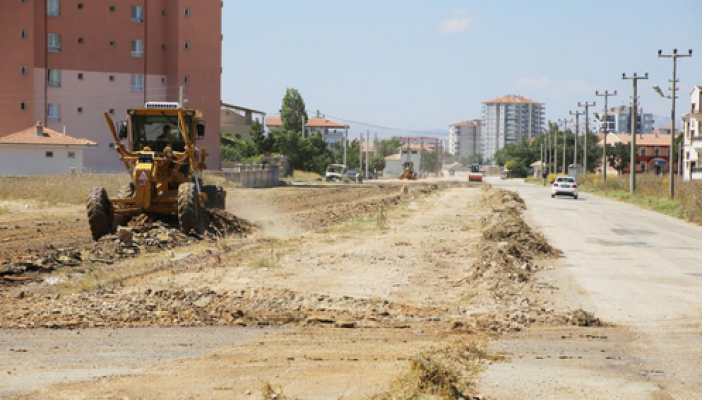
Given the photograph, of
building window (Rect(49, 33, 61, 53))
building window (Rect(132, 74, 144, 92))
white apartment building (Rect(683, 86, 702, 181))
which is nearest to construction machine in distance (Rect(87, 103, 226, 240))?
building window (Rect(49, 33, 61, 53))

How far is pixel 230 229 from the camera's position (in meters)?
26.0

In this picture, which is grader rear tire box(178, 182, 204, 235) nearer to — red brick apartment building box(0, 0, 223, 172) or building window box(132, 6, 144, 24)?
→ red brick apartment building box(0, 0, 223, 172)

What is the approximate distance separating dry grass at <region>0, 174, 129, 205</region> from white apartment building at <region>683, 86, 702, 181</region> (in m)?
79.3

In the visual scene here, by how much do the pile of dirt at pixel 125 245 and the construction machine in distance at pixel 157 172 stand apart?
13.4 inches

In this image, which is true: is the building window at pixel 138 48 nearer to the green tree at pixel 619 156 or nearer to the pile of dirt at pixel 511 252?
the pile of dirt at pixel 511 252

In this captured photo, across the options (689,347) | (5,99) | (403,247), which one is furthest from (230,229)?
(5,99)

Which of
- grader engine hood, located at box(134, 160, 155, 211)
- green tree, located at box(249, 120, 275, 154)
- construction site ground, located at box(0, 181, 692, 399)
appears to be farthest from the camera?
green tree, located at box(249, 120, 275, 154)

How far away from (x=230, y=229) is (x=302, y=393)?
57.9 feet

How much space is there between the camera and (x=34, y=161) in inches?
2625

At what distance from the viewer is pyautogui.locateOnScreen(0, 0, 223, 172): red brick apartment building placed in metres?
77.2

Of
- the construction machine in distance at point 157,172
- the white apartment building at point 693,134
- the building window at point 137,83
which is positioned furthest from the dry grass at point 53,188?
the white apartment building at point 693,134

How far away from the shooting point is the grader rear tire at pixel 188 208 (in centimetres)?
2258

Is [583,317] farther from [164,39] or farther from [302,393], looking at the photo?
[164,39]

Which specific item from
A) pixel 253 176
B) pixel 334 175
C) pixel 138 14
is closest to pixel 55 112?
pixel 138 14
